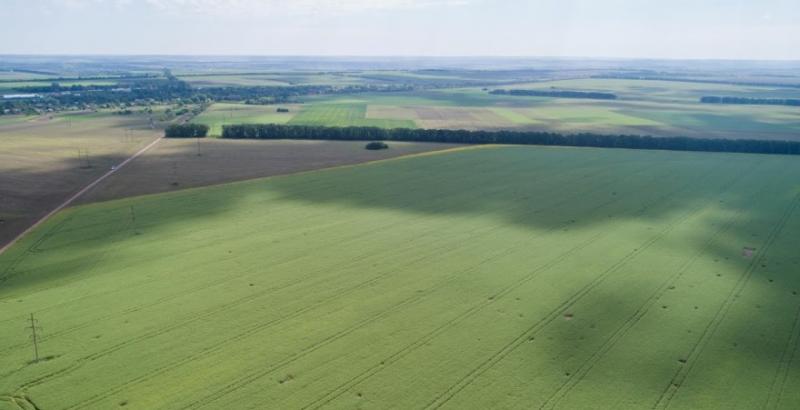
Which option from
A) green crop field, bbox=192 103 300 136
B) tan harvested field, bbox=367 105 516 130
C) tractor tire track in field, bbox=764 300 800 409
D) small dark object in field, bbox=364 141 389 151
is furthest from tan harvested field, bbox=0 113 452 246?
tractor tire track in field, bbox=764 300 800 409

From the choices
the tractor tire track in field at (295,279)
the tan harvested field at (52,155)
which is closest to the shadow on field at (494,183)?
the tan harvested field at (52,155)

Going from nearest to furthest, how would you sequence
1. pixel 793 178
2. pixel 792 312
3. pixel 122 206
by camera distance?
1. pixel 792 312
2. pixel 122 206
3. pixel 793 178

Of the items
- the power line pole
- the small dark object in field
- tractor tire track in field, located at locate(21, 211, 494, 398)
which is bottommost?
the power line pole

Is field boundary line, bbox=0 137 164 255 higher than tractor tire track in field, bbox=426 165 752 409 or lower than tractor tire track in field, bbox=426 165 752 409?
lower

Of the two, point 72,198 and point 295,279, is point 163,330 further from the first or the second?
point 72,198

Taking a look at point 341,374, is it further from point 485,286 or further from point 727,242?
point 727,242

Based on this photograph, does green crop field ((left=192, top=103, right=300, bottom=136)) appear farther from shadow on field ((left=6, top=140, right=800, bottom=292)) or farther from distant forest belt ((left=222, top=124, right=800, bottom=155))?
shadow on field ((left=6, top=140, right=800, bottom=292))

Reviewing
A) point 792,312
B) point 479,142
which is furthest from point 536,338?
point 479,142

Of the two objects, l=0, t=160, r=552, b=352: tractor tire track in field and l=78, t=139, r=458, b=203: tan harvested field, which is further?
l=78, t=139, r=458, b=203: tan harvested field
